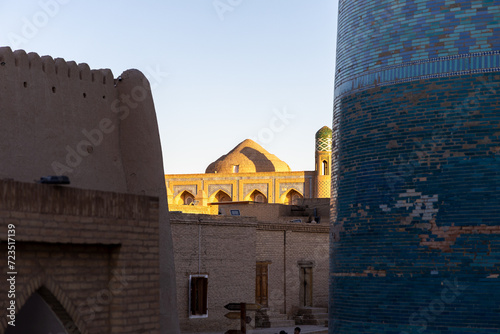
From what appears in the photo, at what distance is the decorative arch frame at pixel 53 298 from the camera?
22.4ft

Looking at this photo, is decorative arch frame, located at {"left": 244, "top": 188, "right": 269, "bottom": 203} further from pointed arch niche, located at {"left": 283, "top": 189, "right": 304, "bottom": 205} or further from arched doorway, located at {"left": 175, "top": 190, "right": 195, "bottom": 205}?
arched doorway, located at {"left": 175, "top": 190, "right": 195, "bottom": 205}

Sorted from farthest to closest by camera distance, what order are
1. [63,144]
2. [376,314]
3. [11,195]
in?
1. [376,314]
2. [63,144]
3. [11,195]

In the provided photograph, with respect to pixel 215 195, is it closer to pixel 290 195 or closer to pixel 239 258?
pixel 290 195

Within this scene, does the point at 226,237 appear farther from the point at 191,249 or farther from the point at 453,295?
the point at 453,295

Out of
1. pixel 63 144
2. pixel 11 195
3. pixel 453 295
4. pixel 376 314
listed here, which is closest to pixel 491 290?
pixel 453 295

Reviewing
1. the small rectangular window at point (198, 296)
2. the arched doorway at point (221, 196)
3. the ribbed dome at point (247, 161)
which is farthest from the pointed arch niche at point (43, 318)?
the ribbed dome at point (247, 161)

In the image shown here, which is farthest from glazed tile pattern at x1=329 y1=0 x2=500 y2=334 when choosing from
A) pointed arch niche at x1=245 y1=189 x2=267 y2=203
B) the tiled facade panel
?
pointed arch niche at x1=245 y1=189 x2=267 y2=203

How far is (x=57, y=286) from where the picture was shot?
7.13 m

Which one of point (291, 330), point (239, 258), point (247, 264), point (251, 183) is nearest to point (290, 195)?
point (251, 183)

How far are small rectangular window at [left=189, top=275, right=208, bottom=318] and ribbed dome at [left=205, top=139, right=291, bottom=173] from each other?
27.8 metres

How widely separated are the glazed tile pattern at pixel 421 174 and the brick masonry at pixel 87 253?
4380mm

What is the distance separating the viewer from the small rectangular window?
2020 centimetres

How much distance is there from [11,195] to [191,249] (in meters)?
13.8

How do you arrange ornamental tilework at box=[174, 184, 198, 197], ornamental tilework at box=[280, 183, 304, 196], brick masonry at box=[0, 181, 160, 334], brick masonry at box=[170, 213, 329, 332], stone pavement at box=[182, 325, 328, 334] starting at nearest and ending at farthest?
brick masonry at box=[0, 181, 160, 334], brick masonry at box=[170, 213, 329, 332], stone pavement at box=[182, 325, 328, 334], ornamental tilework at box=[280, 183, 304, 196], ornamental tilework at box=[174, 184, 198, 197]
